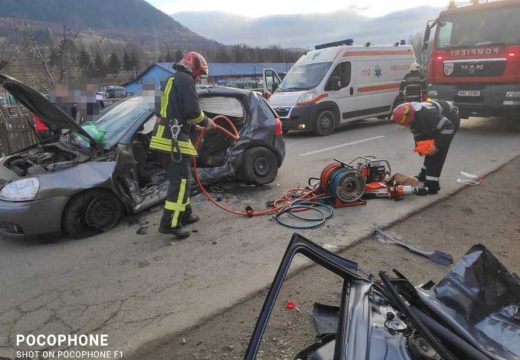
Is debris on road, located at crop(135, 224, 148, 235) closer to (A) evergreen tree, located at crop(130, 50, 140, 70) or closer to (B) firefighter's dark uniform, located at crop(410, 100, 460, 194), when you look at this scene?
(B) firefighter's dark uniform, located at crop(410, 100, 460, 194)

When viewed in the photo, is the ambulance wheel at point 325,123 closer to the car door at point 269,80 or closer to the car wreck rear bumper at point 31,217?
the car door at point 269,80

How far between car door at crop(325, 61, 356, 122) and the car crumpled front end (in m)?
9.29

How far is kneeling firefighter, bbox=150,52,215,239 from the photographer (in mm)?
4066

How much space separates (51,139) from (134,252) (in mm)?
2214

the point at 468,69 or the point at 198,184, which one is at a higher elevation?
the point at 468,69

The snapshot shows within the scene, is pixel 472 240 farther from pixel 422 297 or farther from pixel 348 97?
pixel 348 97

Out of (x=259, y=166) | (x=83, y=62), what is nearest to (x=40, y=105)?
(x=259, y=166)

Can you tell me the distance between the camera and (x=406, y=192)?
533cm

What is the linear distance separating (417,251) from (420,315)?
2435mm

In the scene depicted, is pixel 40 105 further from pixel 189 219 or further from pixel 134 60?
pixel 134 60

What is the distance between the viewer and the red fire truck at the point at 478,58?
8.70 metres

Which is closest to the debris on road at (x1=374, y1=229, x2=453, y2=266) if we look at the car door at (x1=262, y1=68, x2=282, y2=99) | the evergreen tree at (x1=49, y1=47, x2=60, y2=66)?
the evergreen tree at (x1=49, y1=47, x2=60, y2=66)

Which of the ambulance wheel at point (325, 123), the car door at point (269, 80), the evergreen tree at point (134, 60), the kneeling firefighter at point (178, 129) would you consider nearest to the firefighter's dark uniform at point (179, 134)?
the kneeling firefighter at point (178, 129)

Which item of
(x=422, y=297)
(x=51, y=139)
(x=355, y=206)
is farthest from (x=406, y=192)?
(x=51, y=139)
